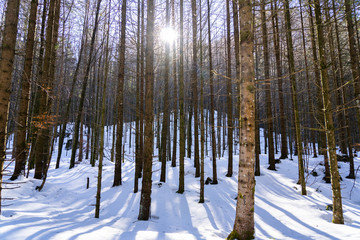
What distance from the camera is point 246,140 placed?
12.8 ft

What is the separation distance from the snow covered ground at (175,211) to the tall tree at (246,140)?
2.44 feet

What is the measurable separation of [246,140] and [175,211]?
5199 millimetres

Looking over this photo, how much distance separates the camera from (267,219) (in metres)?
6.54

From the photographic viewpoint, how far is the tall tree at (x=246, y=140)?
374cm

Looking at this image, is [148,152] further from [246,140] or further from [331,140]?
[331,140]

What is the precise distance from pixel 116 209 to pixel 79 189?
4.22 meters

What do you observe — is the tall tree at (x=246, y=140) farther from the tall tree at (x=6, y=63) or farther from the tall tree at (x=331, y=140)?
the tall tree at (x=6, y=63)

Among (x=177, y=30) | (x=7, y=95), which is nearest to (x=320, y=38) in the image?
(x=177, y=30)

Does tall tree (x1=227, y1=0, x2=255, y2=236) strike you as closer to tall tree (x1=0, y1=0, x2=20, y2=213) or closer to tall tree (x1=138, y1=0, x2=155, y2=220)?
tall tree (x1=138, y1=0, x2=155, y2=220)

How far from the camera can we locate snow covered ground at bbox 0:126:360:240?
4395mm

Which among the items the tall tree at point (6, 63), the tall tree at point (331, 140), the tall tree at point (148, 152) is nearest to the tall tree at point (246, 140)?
the tall tree at point (331, 140)

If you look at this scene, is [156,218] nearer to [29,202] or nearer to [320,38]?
[29,202]

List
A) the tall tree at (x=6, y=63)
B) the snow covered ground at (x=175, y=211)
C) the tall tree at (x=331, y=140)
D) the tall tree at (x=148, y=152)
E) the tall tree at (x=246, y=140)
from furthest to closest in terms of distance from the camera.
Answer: the tall tree at (x=148, y=152)
the tall tree at (x=331, y=140)
the snow covered ground at (x=175, y=211)
the tall tree at (x=6, y=63)
the tall tree at (x=246, y=140)

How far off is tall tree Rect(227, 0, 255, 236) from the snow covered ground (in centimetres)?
74
